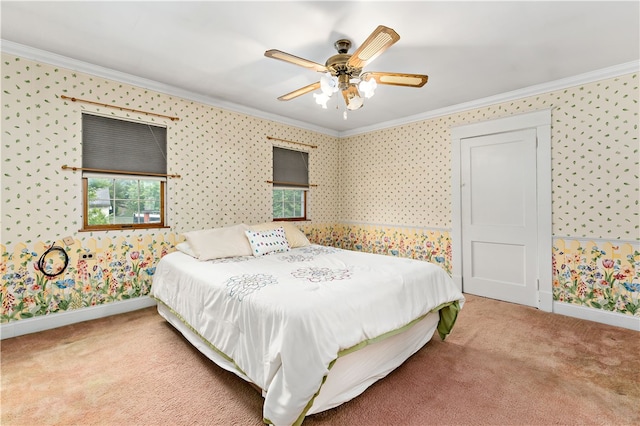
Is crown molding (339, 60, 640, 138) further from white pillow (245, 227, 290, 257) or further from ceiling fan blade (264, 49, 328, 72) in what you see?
white pillow (245, 227, 290, 257)

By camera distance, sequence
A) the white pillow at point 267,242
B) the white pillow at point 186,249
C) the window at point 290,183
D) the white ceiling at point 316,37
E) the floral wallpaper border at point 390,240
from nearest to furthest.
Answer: the white ceiling at point 316,37 < the white pillow at point 186,249 < the white pillow at point 267,242 < the floral wallpaper border at point 390,240 < the window at point 290,183

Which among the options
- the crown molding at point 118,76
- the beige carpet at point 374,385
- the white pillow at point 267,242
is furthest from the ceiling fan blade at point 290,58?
the beige carpet at point 374,385

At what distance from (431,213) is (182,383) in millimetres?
3552

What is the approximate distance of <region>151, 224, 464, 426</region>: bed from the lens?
1470 millimetres

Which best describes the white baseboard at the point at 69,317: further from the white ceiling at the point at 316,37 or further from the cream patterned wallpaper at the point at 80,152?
the white ceiling at the point at 316,37

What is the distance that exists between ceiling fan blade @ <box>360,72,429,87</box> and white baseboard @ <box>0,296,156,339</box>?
3.23 m

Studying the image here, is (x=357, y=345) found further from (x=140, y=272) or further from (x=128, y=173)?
(x=128, y=173)

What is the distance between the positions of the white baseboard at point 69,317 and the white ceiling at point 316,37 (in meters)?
2.38

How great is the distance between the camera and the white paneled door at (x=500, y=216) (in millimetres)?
3400

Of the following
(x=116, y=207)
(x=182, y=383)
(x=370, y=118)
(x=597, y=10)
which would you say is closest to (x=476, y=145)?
(x=370, y=118)

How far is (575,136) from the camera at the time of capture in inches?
122

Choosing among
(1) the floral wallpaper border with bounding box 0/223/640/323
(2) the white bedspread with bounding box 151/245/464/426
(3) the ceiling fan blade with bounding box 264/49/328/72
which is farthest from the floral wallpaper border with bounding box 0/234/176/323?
(3) the ceiling fan blade with bounding box 264/49/328/72

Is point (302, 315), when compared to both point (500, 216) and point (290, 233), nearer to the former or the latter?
point (290, 233)

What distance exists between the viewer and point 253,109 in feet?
13.3
